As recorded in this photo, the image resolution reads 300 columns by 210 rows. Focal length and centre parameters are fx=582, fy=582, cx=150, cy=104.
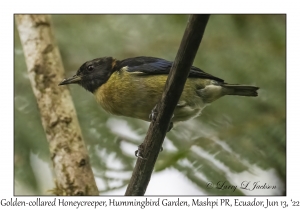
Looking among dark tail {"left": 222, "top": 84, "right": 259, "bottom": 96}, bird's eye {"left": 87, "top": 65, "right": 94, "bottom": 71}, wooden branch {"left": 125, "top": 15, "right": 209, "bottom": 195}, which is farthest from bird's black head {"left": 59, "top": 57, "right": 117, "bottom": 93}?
wooden branch {"left": 125, "top": 15, "right": 209, "bottom": 195}

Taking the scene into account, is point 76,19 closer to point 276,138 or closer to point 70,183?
point 70,183

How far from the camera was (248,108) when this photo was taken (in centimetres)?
519

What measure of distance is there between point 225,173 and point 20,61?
9.03 feet

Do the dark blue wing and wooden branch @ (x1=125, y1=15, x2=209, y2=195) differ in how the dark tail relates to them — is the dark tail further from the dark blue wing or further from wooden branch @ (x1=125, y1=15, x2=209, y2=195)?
wooden branch @ (x1=125, y1=15, x2=209, y2=195)

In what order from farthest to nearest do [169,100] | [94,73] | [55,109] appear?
[55,109] → [94,73] → [169,100]

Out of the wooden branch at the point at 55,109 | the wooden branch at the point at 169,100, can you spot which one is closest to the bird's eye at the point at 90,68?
the wooden branch at the point at 55,109

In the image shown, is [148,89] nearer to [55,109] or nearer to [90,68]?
[90,68]

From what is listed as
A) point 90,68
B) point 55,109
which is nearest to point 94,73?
point 90,68

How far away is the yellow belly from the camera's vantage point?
15.5ft

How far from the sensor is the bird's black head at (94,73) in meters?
5.26

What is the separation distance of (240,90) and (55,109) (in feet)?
6.02

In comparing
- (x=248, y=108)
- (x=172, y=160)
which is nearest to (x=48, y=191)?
(x=172, y=160)

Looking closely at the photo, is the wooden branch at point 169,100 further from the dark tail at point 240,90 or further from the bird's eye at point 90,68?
the bird's eye at point 90,68

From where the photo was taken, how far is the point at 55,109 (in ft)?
18.8
